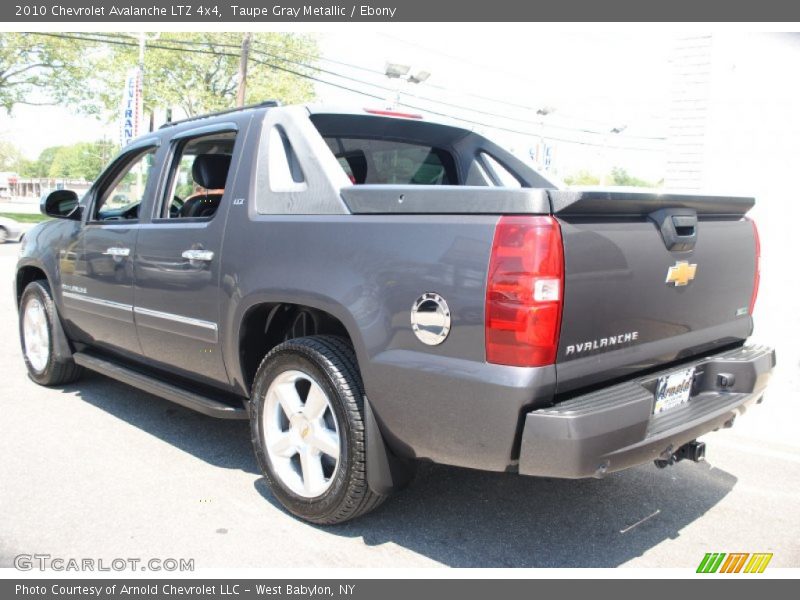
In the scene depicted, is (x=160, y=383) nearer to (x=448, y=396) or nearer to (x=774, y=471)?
(x=448, y=396)

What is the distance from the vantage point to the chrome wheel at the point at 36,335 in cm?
544

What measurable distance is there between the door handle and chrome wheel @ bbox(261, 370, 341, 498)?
1595 mm

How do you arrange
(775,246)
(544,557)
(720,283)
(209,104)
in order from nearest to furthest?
(544,557) → (720,283) → (775,246) → (209,104)

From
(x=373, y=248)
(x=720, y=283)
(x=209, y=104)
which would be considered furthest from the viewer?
(x=209, y=104)

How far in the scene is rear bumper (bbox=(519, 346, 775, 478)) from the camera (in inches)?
96.9

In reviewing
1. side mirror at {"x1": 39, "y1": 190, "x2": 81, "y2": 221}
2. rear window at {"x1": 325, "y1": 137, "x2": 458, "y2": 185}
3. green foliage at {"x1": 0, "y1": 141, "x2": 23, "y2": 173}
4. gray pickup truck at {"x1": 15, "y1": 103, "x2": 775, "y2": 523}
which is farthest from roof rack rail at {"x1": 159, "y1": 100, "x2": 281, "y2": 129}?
green foliage at {"x1": 0, "y1": 141, "x2": 23, "y2": 173}

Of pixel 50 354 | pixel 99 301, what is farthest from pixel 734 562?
pixel 50 354

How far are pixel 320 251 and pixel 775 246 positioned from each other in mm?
6789

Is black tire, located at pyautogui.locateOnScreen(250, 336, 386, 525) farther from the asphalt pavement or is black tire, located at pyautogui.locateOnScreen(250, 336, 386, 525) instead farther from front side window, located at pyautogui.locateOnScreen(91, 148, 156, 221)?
front side window, located at pyautogui.locateOnScreen(91, 148, 156, 221)

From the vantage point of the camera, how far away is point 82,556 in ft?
9.80

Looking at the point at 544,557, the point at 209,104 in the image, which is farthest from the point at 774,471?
the point at 209,104

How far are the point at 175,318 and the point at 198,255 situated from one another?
0.44 metres

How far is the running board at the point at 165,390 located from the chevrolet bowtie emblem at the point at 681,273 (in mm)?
2194
